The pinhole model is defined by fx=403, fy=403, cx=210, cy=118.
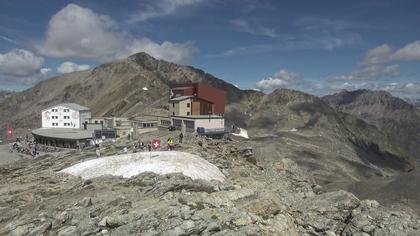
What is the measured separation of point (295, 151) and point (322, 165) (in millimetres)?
11184

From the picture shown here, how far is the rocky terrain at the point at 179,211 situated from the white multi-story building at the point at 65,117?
243 feet

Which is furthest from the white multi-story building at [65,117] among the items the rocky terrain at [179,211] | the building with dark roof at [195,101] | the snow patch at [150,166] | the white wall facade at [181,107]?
the rocky terrain at [179,211]

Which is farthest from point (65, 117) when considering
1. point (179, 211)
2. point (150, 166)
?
point (179, 211)

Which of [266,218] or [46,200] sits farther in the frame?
[46,200]

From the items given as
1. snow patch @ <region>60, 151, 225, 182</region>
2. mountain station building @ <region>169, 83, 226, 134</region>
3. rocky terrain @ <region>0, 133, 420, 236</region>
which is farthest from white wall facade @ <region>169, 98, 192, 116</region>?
rocky terrain @ <region>0, 133, 420, 236</region>

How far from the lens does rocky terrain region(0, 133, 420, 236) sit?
20422mm

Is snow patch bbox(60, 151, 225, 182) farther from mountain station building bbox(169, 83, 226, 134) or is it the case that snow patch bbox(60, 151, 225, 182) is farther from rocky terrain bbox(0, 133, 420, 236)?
mountain station building bbox(169, 83, 226, 134)

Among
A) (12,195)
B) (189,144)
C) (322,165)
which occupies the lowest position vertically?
(322,165)

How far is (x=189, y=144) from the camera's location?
47.3 metres

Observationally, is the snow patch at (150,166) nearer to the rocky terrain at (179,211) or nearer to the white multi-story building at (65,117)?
the rocky terrain at (179,211)

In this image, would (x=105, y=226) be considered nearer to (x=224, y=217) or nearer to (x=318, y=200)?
(x=224, y=217)

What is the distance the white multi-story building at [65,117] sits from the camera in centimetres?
10494

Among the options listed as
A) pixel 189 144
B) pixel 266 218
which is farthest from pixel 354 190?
pixel 266 218

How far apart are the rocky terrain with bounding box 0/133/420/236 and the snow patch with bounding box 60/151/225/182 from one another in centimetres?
195
